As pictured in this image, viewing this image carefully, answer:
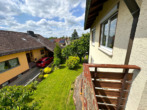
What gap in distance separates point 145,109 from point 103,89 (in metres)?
0.68

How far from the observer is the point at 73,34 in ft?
185

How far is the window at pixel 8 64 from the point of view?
21.2 feet

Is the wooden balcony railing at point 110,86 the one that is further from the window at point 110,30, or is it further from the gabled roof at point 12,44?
the gabled roof at point 12,44

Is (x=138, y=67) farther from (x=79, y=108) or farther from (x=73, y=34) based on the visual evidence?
(x=73, y=34)

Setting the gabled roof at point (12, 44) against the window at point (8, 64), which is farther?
the gabled roof at point (12, 44)

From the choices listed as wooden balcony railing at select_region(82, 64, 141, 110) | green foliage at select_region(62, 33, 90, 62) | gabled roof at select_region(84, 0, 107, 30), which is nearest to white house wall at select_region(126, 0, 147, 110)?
wooden balcony railing at select_region(82, 64, 141, 110)

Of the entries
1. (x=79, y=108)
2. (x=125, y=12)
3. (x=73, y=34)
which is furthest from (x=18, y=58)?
(x=73, y=34)

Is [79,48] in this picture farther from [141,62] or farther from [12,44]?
[141,62]

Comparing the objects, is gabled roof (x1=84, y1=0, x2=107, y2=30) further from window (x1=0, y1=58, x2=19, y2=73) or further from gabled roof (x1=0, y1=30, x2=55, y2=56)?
window (x1=0, y1=58, x2=19, y2=73)

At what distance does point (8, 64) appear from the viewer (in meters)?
6.98

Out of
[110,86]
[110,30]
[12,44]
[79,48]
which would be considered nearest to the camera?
[110,86]

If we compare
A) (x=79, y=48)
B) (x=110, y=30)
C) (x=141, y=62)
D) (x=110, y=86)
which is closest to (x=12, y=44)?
(x=79, y=48)

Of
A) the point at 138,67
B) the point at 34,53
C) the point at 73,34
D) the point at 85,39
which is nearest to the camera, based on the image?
the point at 138,67

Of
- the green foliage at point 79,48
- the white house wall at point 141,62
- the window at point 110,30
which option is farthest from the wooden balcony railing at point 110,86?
the green foliage at point 79,48
